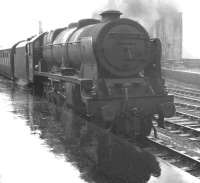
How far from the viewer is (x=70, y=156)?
6.79 metres

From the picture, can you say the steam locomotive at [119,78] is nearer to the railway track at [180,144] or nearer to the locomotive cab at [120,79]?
the locomotive cab at [120,79]

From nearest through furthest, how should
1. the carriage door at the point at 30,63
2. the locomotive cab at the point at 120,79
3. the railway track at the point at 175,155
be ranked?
the railway track at the point at 175,155 → the locomotive cab at the point at 120,79 → the carriage door at the point at 30,63

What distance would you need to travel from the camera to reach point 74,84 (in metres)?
9.74

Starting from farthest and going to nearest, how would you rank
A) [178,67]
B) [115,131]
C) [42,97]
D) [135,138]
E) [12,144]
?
[178,67], [42,97], [115,131], [135,138], [12,144]

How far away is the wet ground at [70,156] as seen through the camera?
5664 millimetres

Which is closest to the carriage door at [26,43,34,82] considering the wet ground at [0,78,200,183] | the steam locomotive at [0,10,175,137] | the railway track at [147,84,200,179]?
the steam locomotive at [0,10,175,137]

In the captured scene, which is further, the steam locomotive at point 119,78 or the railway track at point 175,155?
the steam locomotive at point 119,78

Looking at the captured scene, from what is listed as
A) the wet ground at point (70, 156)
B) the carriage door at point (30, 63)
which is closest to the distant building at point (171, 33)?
the carriage door at point (30, 63)

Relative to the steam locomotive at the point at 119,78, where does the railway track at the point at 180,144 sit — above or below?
below

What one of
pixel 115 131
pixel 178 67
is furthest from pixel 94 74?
pixel 178 67

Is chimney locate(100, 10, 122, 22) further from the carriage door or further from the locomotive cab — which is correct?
the carriage door

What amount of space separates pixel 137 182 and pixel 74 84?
188 inches

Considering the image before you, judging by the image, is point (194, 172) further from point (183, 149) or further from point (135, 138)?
point (135, 138)

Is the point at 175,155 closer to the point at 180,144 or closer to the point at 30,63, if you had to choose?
the point at 180,144
